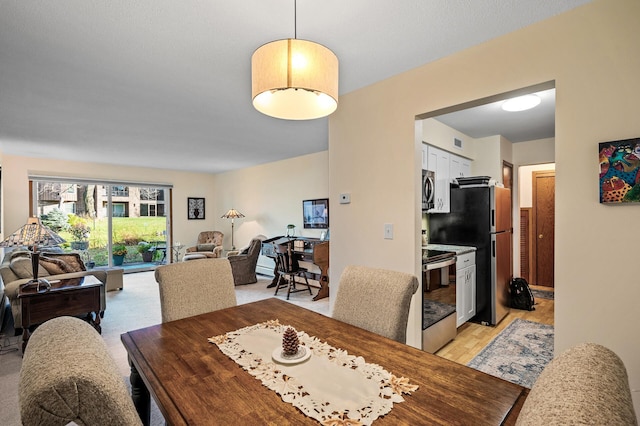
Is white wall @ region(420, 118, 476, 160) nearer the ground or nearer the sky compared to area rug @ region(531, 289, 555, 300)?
nearer the sky

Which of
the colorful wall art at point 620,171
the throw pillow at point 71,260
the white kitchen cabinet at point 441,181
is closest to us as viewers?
the colorful wall art at point 620,171

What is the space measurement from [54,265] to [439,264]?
14.6 ft

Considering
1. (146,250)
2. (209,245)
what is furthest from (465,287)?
(146,250)

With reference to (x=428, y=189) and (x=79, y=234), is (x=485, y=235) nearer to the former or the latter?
(x=428, y=189)

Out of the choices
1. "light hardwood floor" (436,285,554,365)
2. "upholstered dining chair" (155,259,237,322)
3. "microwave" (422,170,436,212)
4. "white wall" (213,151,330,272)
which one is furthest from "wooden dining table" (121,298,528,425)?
"white wall" (213,151,330,272)

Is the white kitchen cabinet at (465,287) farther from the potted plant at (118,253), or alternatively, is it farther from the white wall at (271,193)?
the potted plant at (118,253)

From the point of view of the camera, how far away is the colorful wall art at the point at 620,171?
1.46 metres

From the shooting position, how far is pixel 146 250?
7.34 metres

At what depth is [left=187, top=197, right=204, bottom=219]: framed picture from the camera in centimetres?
792

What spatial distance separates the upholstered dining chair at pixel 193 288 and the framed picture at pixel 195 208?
6.51 m

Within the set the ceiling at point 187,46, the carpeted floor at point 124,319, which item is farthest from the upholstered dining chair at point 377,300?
the ceiling at point 187,46

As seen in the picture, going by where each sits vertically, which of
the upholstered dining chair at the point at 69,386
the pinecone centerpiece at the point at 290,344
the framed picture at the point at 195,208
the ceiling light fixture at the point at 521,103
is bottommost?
the pinecone centerpiece at the point at 290,344

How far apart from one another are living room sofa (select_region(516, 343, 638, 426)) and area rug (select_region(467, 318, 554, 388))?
7.16 ft

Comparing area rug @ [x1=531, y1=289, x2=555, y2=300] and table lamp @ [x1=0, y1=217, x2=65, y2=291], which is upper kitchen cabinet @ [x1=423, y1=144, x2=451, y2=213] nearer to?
area rug @ [x1=531, y1=289, x2=555, y2=300]
